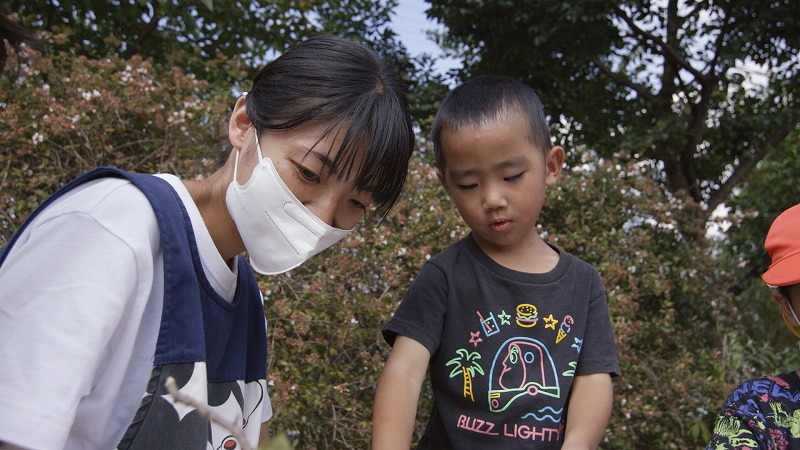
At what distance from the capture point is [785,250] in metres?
1.95

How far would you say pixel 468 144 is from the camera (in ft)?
6.35

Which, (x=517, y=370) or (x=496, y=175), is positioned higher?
(x=496, y=175)

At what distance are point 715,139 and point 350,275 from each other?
556cm

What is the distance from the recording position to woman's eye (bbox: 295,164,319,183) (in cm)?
163

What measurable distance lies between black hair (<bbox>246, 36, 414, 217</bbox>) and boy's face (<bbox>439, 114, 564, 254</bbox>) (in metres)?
0.22

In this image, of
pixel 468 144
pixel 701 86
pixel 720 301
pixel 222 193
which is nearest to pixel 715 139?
pixel 701 86

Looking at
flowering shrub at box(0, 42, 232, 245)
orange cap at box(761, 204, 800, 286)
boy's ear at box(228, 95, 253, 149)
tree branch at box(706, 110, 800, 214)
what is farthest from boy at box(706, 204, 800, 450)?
tree branch at box(706, 110, 800, 214)

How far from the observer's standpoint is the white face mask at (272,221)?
1625mm

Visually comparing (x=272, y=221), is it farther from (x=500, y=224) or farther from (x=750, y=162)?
(x=750, y=162)

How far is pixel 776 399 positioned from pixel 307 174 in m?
1.27

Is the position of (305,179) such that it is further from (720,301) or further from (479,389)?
(720,301)

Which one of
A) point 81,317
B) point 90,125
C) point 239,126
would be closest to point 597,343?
point 239,126

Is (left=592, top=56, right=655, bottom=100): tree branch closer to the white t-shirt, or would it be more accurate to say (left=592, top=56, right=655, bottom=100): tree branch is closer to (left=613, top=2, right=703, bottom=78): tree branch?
(left=613, top=2, right=703, bottom=78): tree branch

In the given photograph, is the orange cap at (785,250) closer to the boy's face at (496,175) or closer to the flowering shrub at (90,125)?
the boy's face at (496,175)
